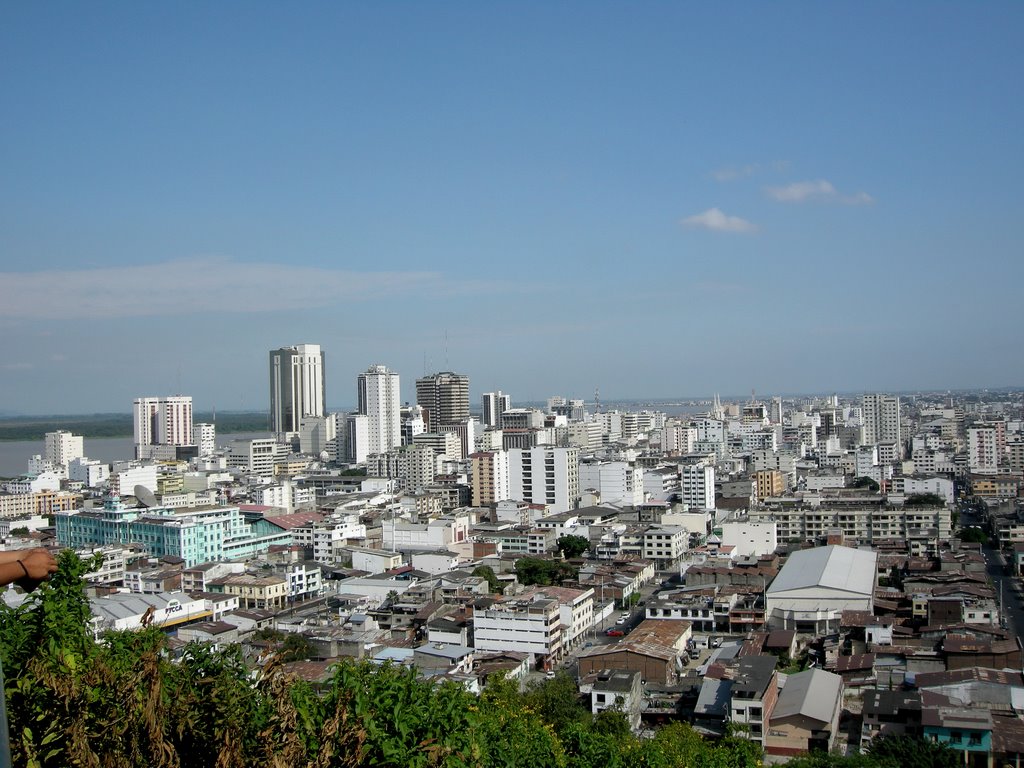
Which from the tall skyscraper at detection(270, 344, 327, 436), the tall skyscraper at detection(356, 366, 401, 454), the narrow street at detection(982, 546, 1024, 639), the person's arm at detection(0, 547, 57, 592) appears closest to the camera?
the person's arm at detection(0, 547, 57, 592)

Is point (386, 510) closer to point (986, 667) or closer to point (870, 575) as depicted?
point (870, 575)

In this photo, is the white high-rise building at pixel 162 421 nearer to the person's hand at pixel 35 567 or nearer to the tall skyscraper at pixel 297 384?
the tall skyscraper at pixel 297 384

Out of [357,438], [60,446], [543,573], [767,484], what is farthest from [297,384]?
[543,573]

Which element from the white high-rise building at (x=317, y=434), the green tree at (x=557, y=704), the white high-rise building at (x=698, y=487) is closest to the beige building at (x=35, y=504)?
the white high-rise building at (x=698, y=487)

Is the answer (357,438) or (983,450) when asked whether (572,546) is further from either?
(357,438)

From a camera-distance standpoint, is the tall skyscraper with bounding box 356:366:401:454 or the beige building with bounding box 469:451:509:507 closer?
the beige building with bounding box 469:451:509:507

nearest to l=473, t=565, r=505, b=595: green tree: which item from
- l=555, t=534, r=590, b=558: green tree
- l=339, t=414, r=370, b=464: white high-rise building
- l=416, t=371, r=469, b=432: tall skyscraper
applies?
l=555, t=534, r=590, b=558: green tree

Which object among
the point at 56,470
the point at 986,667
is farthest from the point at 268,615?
the point at 56,470

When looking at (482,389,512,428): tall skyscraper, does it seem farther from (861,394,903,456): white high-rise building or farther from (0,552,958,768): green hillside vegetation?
(0,552,958,768): green hillside vegetation
